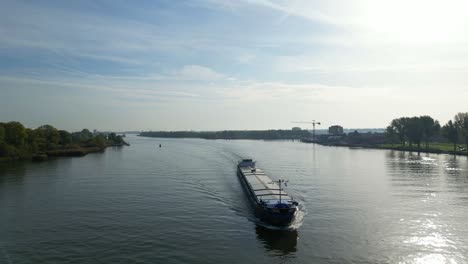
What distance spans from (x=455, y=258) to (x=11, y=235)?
3020 cm

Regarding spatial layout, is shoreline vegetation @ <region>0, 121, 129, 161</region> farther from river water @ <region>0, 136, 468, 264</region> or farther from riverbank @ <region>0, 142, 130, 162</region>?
river water @ <region>0, 136, 468, 264</region>

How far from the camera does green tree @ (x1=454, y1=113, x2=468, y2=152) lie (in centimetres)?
10751

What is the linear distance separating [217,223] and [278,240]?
19.2 ft

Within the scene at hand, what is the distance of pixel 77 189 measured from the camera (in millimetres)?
44969

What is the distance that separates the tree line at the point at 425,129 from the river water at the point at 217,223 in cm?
6779

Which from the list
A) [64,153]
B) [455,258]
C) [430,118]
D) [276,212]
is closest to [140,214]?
[276,212]

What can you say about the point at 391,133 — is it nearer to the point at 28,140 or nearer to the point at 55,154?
→ the point at 55,154

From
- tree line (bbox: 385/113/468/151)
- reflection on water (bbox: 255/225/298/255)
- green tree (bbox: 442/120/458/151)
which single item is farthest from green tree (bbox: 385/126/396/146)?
reflection on water (bbox: 255/225/298/255)

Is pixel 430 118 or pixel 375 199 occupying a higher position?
pixel 430 118

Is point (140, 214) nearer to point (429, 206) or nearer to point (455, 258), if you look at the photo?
point (455, 258)

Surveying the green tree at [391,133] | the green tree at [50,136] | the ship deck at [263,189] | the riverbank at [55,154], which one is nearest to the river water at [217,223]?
the ship deck at [263,189]

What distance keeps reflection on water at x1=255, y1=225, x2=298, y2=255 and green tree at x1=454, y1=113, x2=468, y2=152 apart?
10107cm

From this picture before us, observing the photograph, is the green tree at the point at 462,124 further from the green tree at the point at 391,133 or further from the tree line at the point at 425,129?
the green tree at the point at 391,133

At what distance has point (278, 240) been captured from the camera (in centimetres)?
2641
